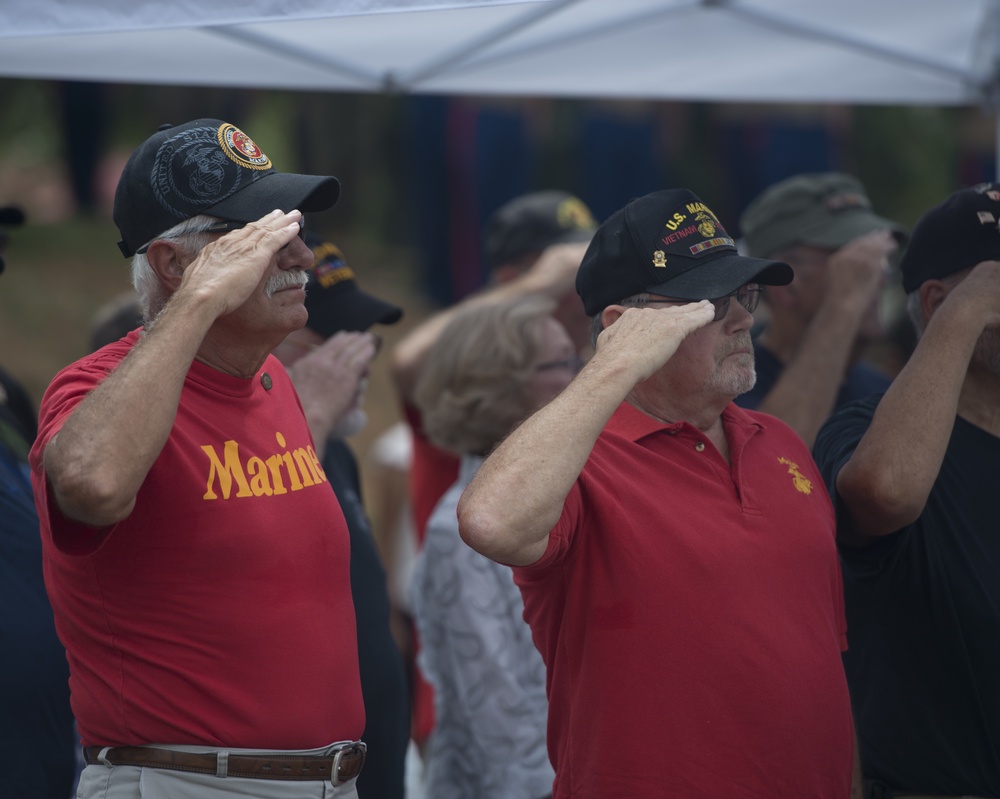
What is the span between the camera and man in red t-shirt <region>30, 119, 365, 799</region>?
6.29ft

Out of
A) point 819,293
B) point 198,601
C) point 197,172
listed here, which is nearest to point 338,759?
point 198,601

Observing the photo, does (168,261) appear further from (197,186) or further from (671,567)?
(671,567)

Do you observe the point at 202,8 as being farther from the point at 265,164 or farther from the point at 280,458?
the point at 280,458

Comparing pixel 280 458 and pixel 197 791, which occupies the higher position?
pixel 280 458

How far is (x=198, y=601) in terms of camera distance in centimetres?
198

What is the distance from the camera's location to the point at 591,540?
2.17m

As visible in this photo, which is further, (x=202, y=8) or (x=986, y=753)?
(x=202, y=8)

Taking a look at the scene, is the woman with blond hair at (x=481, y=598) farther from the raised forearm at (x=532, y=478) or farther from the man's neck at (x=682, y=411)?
the raised forearm at (x=532, y=478)

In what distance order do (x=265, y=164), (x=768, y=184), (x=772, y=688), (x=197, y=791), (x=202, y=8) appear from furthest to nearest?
(x=768, y=184) < (x=202, y=8) < (x=265, y=164) < (x=772, y=688) < (x=197, y=791)

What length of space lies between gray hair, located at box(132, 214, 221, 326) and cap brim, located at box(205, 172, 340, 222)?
1.3 inches

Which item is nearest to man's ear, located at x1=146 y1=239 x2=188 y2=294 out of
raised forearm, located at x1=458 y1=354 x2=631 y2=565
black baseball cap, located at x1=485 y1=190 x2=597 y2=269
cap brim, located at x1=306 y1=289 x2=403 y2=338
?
raised forearm, located at x1=458 y1=354 x2=631 y2=565

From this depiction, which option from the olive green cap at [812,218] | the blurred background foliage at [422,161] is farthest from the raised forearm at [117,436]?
the blurred background foliage at [422,161]

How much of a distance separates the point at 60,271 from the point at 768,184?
7280 millimetres

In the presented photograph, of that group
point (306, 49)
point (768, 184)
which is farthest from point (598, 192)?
point (306, 49)
